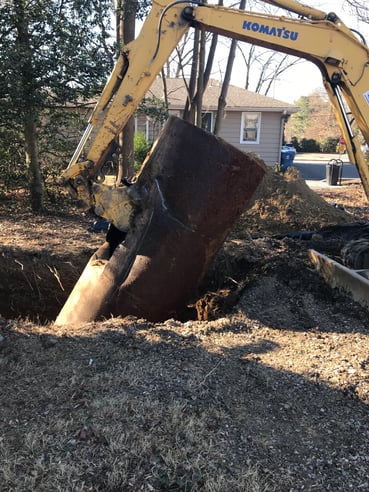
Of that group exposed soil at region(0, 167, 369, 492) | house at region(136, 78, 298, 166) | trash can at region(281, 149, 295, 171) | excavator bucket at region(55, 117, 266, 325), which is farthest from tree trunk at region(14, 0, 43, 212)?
trash can at region(281, 149, 295, 171)

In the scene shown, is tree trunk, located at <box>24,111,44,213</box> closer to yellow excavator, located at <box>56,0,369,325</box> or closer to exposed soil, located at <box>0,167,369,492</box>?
yellow excavator, located at <box>56,0,369,325</box>

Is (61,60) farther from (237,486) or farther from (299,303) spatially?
(237,486)

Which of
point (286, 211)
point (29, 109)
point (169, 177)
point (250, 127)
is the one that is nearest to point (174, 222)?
point (169, 177)

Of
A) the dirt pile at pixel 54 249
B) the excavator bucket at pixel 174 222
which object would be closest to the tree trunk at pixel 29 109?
the dirt pile at pixel 54 249

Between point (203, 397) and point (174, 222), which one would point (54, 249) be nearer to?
point (174, 222)

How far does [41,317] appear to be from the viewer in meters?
6.62

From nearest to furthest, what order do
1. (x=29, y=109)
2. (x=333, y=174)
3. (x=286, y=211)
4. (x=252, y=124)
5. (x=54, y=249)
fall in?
(x=54, y=249), (x=29, y=109), (x=286, y=211), (x=333, y=174), (x=252, y=124)

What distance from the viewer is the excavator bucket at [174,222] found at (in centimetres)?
460

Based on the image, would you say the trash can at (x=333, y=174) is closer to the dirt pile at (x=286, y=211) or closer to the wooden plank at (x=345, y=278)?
the dirt pile at (x=286, y=211)

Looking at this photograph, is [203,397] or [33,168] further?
[33,168]

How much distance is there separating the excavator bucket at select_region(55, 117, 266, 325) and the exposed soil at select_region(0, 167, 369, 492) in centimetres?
52

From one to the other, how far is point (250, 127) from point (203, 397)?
18375mm

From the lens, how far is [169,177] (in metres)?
4.71

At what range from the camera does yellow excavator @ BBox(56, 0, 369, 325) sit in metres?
4.64
